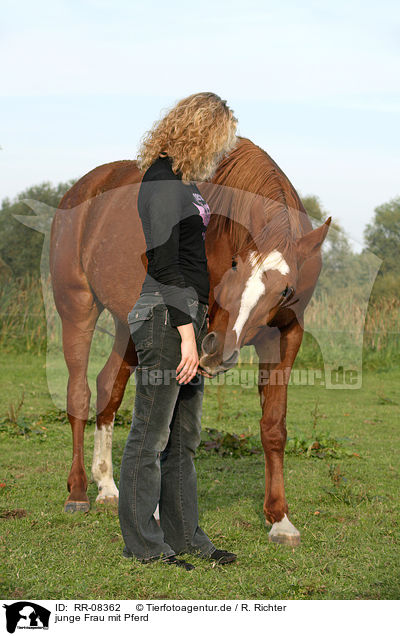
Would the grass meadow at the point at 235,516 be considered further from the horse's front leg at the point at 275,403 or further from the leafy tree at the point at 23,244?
the leafy tree at the point at 23,244

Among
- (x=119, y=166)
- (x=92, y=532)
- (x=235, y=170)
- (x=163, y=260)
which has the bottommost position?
(x=92, y=532)

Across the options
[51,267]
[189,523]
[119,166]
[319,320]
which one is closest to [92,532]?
[189,523]

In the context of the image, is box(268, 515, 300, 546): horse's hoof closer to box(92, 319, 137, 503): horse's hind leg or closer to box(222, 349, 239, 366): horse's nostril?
box(222, 349, 239, 366): horse's nostril

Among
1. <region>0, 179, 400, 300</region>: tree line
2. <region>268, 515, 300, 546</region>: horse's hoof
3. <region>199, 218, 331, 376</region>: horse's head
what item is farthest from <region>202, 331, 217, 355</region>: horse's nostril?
<region>0, 179, 400, 300</region>: tree line

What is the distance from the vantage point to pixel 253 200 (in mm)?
3467

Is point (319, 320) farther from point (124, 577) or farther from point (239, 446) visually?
point (124, 577)

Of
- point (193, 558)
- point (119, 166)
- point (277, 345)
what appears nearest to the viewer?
point (193, 558)

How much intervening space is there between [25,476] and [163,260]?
2991 mm

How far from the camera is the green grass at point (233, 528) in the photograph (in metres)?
2.90

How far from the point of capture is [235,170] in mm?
3693

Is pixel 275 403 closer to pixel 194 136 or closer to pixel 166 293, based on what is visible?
pixel 166 293

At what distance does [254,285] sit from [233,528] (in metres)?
1.62
